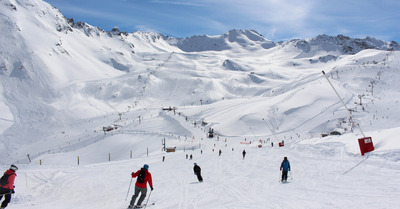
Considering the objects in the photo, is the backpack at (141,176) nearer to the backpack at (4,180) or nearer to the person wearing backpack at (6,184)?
the person wearing backpack at (6,184)

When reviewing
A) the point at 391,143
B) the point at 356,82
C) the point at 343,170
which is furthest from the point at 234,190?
the point at 356,82

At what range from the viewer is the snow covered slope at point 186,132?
13.6 metres

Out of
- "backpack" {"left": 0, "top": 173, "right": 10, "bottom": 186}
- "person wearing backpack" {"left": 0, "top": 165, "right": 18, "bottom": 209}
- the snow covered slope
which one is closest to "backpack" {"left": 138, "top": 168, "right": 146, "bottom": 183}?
the snow covered slope

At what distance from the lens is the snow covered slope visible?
13625 mm

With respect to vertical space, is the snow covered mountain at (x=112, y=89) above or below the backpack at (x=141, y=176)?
above

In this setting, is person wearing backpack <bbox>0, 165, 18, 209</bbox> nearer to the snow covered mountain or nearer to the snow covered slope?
the snow covered slope

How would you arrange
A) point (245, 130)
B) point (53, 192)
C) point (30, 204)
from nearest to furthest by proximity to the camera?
1. point (30, 204)
2. point (53, 192)
3. point (245, 130)

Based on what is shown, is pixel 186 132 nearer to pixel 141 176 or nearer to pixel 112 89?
pixel 141 176

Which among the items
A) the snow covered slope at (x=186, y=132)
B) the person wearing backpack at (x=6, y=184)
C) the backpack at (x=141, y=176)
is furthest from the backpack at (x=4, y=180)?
the backpack at (x=141, y=176)

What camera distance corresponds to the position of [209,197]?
12727 millimetres

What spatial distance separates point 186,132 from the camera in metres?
75.9

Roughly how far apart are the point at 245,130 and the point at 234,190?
5908cm

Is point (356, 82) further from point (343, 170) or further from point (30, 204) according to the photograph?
point (30, 204)

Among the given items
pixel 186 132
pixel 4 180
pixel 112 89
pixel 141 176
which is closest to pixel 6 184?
pixel 4 180
